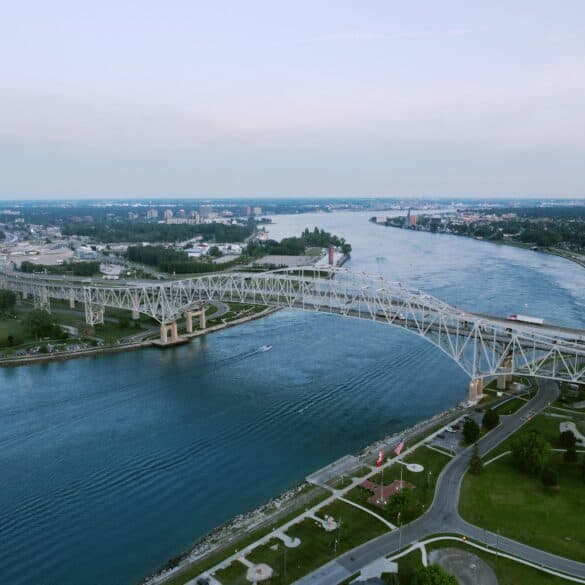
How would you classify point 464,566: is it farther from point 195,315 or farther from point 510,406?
point 195,315

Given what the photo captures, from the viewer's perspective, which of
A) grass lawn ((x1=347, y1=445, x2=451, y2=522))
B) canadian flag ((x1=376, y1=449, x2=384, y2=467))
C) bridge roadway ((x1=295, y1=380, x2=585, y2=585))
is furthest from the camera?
canadian flag ((x1=376, y1=449, x2=384, y2=467))

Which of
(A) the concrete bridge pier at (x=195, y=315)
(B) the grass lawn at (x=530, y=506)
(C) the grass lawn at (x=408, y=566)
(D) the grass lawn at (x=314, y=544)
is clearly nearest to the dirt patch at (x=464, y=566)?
(C) the grass lawn at (x=408, y=566)

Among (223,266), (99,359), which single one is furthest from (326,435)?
(223,266)

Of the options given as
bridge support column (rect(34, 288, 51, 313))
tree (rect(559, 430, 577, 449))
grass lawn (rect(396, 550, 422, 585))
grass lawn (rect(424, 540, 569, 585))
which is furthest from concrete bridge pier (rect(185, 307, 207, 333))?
grass lawn (rect(424, 540, 569, 585))

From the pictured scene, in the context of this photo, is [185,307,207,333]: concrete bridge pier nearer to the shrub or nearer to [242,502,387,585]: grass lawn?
[242,502,387,585]: grass lawn

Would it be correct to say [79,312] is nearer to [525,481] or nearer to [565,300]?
[525,481]

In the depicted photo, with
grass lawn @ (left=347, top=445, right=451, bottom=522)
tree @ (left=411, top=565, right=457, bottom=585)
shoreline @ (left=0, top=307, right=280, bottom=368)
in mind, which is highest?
tree @ (left=411, top=565, right=457, bottom=585)

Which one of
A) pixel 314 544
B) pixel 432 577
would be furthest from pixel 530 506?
pixel 314 544
